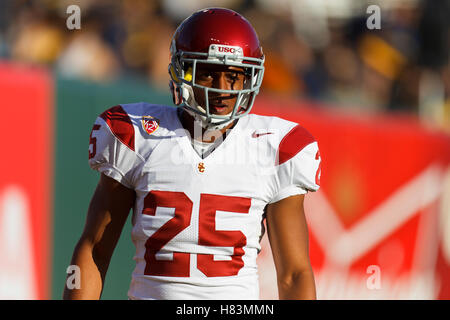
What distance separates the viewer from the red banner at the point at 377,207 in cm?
545

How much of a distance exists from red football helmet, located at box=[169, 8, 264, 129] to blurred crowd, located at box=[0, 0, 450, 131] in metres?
2.23

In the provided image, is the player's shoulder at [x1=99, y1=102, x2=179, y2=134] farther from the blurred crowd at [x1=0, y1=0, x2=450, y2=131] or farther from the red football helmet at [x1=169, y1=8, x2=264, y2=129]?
the blurred crowd at [x1=0, y1=0, x2=450, y2=131]

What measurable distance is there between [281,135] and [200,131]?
28cm

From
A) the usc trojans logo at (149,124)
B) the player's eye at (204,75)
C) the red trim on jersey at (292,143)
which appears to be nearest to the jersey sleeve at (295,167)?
the red trim on jersey at (292,143)

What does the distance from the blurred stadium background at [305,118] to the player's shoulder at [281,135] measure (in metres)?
1.92

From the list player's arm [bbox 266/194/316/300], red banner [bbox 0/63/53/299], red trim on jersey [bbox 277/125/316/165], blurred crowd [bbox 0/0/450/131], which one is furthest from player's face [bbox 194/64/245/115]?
blurred crowd [bbox 0/0/450/131]

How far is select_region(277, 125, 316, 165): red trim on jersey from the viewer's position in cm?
271

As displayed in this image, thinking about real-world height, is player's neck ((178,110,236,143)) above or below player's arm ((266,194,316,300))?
above

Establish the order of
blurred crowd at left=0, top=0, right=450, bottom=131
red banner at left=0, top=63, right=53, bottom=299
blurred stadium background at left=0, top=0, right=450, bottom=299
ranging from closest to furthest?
red banner at left=0, top=63, right=53, bottom=299, blurred stadium background at left=0, top=0, right=450, bottom=299, blurred crowd at left=0, top=0, right=450, bottom=131

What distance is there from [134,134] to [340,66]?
4.54 metres

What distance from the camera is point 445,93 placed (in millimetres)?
7168
